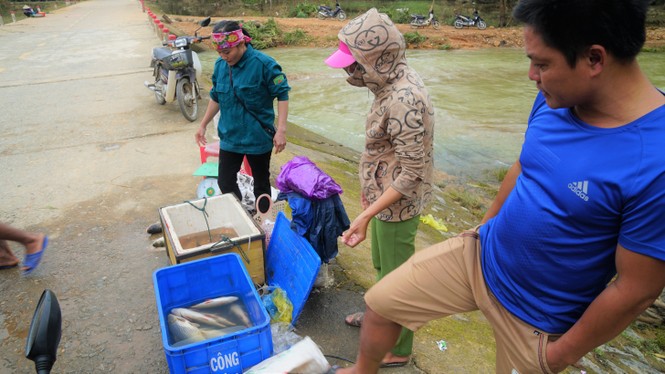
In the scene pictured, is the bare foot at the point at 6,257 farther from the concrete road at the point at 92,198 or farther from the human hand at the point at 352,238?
the human hand at the point at 352,238

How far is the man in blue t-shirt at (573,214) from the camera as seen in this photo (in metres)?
1.26

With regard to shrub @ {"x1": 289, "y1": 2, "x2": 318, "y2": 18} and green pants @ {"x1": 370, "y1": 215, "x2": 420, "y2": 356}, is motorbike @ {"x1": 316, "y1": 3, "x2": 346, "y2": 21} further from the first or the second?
green pants @ {"x1": 370, "y1": 215, "x2": 420, "y2": 356}

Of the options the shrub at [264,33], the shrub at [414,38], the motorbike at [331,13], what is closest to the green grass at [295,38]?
the shrub at [264,33]

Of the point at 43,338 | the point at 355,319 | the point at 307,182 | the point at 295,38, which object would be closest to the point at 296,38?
the point at 295,38

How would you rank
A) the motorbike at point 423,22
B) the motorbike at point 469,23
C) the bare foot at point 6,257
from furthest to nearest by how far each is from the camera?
the motorbike at point 469,23, the motorbike at point 423,22, the bare foot at point 6,257

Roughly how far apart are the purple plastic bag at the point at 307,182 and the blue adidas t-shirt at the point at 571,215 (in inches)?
51.7

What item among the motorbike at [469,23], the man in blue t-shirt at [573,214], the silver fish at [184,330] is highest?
the man in blue t-shirt at [573,214]

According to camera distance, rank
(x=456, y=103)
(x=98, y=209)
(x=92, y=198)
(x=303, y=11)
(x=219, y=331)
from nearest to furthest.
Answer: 1. (x=219, y=331)
2. (x=98, y=209)
3. (x=92, y=198)
4. (x=456, y=103)
5. (x=303, y=11)

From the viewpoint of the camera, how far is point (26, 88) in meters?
9.38

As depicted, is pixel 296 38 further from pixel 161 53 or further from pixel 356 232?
pixel 356 232

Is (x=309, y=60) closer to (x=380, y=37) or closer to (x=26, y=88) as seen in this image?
(x=26, y=88)

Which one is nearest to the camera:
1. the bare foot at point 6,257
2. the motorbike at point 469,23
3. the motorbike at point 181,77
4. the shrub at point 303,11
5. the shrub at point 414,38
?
the bare foot at point 6,257

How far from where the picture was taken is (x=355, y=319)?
2.97 metres

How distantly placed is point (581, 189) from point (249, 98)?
278cm
